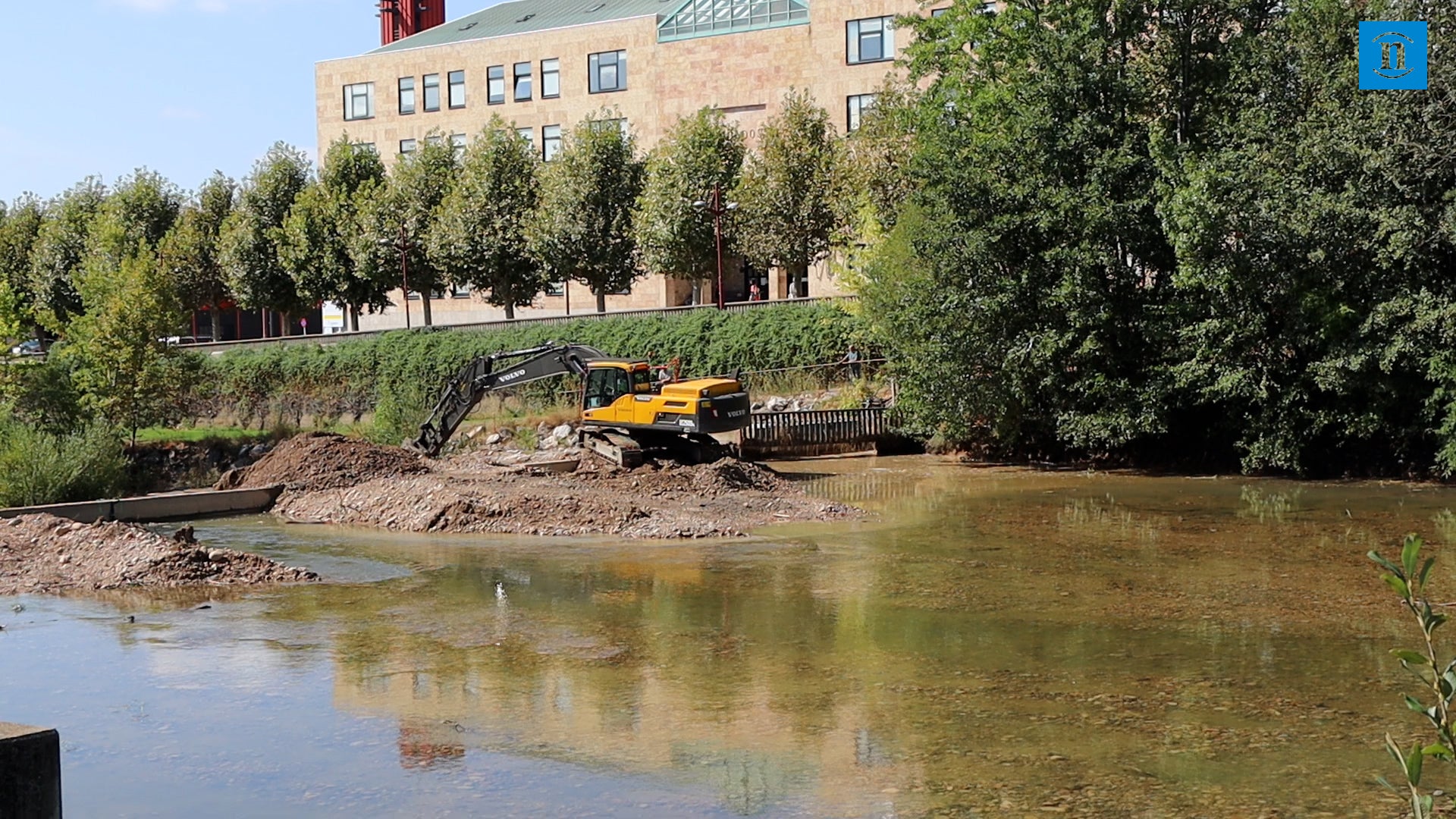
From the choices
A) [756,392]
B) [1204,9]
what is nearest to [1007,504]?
[1204,9]

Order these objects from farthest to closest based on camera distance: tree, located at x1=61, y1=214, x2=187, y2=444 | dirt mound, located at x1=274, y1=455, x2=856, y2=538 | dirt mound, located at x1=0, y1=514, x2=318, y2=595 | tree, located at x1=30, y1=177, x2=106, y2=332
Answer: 1. tree, located at x1=30, y1=177, x2=106, y2=332
2. tree, located at x1=61, y1=214, x2=187, y2=444
3. dirt mound, located at x1=274, y1=455, x2=856, y2=538
4. dirt mound, located at x1=0, y1=514, x2=318, y2=595

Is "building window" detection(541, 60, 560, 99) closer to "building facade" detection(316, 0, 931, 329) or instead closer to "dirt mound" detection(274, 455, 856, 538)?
"building facade" detection(316, 0, 931, 329)

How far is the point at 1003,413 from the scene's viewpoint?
31891mm

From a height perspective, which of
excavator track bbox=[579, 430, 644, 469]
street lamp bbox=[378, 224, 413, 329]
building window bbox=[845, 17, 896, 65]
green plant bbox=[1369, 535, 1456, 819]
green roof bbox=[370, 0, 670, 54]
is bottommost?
excavator track bbox=[579, 430, 644, 469]

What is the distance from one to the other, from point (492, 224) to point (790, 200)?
484 inches

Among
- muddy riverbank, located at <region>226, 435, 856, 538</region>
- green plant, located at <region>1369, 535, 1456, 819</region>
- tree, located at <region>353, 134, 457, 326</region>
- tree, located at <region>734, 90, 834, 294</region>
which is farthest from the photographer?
tree, located at <region>353, 134, 457, 326</region>

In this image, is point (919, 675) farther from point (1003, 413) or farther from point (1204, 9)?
point (1204, 9)

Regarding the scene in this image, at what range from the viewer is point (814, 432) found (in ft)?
116

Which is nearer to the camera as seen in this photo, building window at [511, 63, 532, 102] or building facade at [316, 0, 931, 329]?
building facade at [316, 0, 931, 329]

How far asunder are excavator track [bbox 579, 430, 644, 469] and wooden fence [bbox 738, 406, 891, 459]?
5.93 m

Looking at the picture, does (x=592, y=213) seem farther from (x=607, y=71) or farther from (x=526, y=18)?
(x=526, y=18)

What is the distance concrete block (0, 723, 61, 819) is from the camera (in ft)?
17.6

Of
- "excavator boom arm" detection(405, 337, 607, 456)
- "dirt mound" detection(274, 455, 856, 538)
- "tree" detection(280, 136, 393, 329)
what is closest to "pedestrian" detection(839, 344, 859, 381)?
"excavator boom arm" detection(405, 337, 607, 456)

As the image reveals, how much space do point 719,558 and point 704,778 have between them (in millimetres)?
10258
